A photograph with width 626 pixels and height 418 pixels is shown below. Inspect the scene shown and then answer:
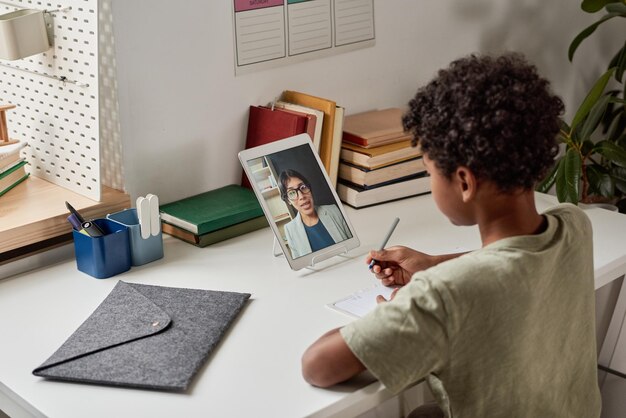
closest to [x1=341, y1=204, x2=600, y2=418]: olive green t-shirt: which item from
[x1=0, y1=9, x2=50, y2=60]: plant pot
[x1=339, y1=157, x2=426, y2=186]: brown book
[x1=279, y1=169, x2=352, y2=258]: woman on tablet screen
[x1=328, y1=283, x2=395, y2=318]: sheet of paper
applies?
[x1=328, y1=283, x2=395, y2=318]: sheet of paper

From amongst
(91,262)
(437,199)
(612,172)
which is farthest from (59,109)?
(612,172)

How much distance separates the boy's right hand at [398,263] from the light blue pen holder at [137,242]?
41 centimetres

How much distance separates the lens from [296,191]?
172cm

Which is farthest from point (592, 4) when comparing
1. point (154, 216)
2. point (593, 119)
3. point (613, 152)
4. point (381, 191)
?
point (154, 216)

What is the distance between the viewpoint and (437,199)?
1.23m

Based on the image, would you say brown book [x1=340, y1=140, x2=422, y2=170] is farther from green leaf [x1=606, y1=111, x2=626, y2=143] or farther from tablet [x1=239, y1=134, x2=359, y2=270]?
green leaf [x1=606, y1=111, x2=626, y2=143]

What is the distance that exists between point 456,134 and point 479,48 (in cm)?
137

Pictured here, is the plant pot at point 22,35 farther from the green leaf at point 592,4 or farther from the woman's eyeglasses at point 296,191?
the green leaf at point 592,4

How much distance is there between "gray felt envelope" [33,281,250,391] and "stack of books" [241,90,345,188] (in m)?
0.49

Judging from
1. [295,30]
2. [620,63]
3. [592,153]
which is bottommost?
[592,153]

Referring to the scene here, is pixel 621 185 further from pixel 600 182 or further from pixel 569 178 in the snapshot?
pixel 569 178

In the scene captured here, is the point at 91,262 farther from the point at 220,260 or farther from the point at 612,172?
the point at 612,172

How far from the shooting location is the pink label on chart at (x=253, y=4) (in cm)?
190

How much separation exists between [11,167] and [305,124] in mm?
609
